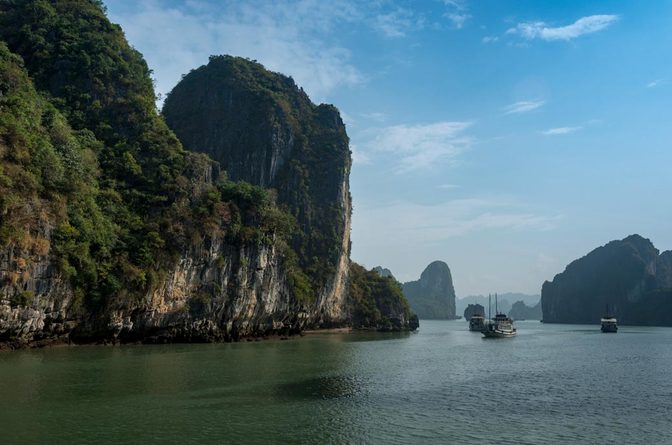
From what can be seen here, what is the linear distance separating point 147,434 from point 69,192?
87.7 ft

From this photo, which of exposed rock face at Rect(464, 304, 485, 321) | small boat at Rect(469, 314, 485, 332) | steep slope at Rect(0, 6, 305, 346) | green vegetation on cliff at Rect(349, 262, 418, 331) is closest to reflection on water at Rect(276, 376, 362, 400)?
steep slope at Rect(0, 6, 305, 346)

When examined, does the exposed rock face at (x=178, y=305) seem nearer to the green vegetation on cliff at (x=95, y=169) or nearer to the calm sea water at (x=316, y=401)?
the green vegetation on cliff at (x=95, y=169)

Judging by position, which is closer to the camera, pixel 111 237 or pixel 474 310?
pixel 111 237

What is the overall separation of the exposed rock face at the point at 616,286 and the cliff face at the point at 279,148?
8932cm

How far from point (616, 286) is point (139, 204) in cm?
13696

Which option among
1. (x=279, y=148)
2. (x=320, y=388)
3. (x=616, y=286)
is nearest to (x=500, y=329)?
(x=279, y=148)

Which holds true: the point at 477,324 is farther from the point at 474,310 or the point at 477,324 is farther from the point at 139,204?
the point at 474,310

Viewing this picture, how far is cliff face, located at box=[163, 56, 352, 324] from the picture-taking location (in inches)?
3041

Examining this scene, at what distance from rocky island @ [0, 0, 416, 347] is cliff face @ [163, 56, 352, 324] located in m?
0.25

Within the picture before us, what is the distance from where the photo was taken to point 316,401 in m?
19.8

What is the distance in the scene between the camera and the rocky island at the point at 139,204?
3334 cm

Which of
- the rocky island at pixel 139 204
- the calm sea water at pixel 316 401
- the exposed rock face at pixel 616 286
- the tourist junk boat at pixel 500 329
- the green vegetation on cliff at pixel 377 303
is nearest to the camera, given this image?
the calm sea water at pixel 316 401

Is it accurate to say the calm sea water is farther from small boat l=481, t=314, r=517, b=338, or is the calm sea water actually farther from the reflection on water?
small boat l=481, t=314, r=517, b=338

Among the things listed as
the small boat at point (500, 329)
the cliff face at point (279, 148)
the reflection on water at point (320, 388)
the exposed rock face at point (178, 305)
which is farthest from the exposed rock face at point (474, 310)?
the reflection on water at point (320, 388)
